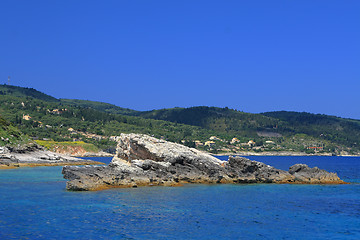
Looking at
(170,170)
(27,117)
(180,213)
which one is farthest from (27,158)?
(27,117)

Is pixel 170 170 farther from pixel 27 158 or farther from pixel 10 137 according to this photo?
pixel 10 137

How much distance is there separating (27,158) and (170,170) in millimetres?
46877

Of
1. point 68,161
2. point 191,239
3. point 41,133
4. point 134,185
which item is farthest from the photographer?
point 41,133

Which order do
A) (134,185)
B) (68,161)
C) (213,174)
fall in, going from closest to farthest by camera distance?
1. (134,185)
2. (213,174)
3. (68,161)

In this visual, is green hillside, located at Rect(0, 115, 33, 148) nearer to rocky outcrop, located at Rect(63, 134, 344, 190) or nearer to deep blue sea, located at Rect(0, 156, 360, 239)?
rocky outcrop, located at Rect(63, 134, 344, 190)

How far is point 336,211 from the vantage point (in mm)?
29328

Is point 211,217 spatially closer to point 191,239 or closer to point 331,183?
point 191,239

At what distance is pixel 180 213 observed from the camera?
27.6 m

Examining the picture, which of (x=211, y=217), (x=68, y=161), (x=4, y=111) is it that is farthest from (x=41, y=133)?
(x=211, y=217)

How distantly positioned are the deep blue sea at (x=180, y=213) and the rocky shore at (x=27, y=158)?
110 feet

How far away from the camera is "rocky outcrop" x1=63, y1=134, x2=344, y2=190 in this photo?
4084 cm

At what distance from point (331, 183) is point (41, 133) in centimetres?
12794

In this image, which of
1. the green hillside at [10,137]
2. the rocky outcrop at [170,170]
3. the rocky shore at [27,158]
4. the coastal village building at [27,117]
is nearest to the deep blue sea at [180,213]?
the rocky outcrop at [170,170]

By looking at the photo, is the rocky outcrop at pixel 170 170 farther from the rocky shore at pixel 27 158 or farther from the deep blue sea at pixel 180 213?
the rocky shore at pixel 27 158
